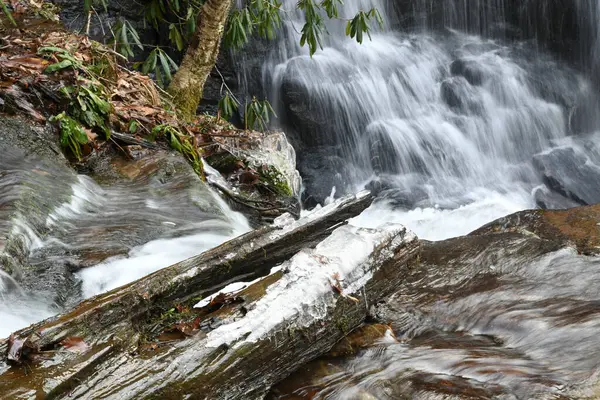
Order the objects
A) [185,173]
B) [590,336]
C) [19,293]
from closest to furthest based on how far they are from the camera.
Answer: [590,336], [19,293], [185,173]

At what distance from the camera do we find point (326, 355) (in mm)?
2727

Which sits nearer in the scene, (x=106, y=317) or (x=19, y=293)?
Answer: (x=106, y=317)

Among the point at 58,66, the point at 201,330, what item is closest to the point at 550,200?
the point at 58,66

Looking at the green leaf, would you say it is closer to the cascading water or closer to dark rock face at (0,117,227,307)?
dark rock face at (0,117,227,307)

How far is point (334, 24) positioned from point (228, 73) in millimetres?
2389

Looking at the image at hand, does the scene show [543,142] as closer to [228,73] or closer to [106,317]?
[228,73]

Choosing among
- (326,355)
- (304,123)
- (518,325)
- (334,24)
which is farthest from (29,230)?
(334,24)

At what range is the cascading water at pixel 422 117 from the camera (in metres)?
8.47

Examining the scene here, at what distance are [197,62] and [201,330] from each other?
16.3 ft

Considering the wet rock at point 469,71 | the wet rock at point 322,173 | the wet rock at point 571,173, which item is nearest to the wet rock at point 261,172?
the wet rock at point 322,173

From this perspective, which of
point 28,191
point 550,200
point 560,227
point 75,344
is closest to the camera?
point 75,344

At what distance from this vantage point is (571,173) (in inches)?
362

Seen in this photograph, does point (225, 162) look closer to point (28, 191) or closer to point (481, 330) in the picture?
point (28, 191)

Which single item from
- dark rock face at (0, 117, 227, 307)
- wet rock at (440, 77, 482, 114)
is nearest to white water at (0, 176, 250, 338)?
dark rock face at (0, 117, 227, 307)
